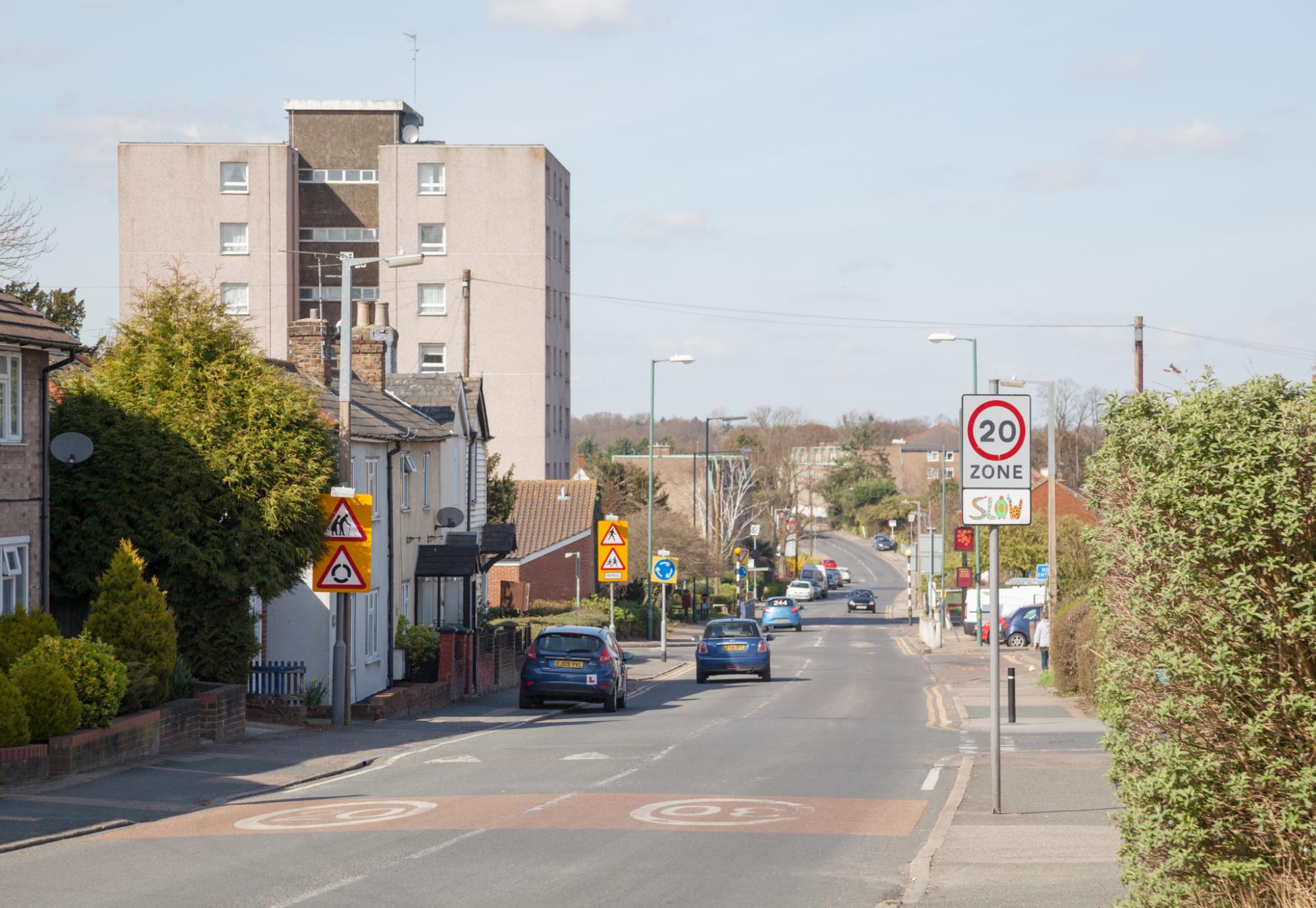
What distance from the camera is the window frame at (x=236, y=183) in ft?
225

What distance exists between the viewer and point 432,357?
69.9 metres

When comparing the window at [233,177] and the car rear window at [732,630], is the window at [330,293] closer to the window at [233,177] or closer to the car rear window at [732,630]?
the window at [233,177]

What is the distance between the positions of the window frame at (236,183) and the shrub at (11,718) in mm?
57263

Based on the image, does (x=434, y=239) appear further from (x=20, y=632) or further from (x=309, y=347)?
(x=20, y=632)

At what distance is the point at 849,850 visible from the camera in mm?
11883

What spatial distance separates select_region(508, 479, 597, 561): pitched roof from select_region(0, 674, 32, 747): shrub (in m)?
44.3

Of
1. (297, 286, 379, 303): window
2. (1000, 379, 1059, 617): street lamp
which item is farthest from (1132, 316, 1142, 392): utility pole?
(297, 286, 379, 303): window

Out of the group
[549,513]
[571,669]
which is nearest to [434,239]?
[549,513]

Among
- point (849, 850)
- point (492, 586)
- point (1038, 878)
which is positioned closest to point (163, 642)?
point (849, 850)

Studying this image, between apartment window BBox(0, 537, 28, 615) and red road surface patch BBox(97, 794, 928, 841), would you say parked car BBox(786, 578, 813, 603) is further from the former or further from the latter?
red road surface patch BBox(97, 794, 928, 841)

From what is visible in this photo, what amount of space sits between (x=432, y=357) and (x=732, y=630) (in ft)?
122

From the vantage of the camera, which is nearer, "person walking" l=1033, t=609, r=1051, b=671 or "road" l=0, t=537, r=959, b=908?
"road" l=0, t=537, r=959, b=908

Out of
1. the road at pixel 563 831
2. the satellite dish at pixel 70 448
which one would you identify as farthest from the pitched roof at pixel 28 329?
the road at pixel 563 831

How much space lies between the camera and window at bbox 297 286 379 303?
69125 millimetres
